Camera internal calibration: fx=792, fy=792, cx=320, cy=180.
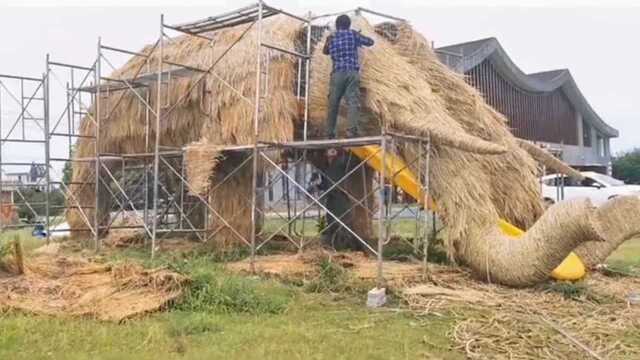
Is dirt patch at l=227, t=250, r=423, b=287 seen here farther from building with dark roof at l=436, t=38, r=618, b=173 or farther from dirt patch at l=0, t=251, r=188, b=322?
building with dark roof at l=436, t=38, r=618, b=173

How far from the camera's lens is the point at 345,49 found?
1073 centimetres

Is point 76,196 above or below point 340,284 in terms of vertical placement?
above

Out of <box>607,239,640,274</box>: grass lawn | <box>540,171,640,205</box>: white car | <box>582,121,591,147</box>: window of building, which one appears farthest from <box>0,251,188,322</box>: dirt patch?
<box>582,121,591,147</box>: window of building

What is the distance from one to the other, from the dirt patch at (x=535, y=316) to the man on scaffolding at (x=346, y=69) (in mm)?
2534

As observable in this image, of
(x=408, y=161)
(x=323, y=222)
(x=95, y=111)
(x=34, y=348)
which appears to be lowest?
(x=34, y=348)

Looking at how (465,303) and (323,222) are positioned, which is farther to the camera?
(323,222)

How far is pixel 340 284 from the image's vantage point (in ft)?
30.8

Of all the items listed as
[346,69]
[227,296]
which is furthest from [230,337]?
[346,69]

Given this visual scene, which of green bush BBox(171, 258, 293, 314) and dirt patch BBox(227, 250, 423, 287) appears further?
dirt patch BBox(227, 250, 423, 287)

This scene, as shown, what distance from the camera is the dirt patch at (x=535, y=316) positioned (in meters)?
6.57

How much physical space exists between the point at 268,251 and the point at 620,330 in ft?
22.9

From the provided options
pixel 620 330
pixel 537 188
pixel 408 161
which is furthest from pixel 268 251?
pixel 620 330

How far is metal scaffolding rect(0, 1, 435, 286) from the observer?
36.2 ft

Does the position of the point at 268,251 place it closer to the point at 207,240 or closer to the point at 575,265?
the point at 207,240
